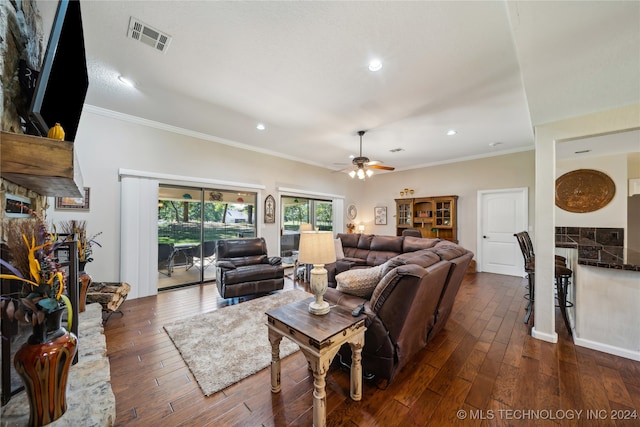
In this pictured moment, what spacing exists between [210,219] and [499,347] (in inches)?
196

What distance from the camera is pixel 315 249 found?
178 centimetres

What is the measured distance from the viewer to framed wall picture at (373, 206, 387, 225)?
7516 mm

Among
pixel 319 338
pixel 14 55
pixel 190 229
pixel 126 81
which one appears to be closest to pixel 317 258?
pixel 319 338

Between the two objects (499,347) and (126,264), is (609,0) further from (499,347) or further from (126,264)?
(126,264)

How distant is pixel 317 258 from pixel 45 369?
148 centimetres

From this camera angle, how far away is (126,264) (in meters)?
3.71

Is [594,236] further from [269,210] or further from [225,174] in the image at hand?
[225,174]

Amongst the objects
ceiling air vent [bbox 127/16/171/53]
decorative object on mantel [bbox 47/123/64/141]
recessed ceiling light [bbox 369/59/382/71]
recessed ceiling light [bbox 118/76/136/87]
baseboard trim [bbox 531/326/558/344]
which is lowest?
baseboard trim [bbox 531/326/558/344]

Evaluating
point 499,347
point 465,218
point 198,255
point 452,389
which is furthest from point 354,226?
point 452,389

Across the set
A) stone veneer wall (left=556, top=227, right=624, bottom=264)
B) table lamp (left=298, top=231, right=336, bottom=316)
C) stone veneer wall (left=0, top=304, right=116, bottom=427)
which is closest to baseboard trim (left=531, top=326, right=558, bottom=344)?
stone veneer wall (left=556, top=227, right=624, bottom=264)

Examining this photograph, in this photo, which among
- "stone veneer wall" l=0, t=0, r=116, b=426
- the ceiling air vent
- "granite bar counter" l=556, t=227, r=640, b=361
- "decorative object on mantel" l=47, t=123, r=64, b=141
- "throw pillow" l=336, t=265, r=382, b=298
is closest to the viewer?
"stone veneer wall" l=0, t=0, r=116, b=426

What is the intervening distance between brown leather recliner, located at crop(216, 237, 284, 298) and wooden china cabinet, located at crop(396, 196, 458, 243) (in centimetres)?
432

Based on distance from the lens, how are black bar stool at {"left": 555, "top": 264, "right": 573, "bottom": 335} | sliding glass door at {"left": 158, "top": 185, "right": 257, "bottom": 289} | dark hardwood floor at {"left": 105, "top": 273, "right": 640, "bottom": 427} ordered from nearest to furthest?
dark hardwood floor at {"left": 105, "top": 273, "right": 640, "bottom": 427} < black bar stool at {"left": 555, "top": 264, "right": 573, "bottom": 335} < sliding glass door at {"left": 158, "top": 185, "right": 257, "bottom": 289}

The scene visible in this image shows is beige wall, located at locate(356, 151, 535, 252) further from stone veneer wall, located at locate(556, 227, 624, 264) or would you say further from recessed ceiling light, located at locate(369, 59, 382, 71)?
recessed ceiling light, located at locate(369, 59, 382, 71)
